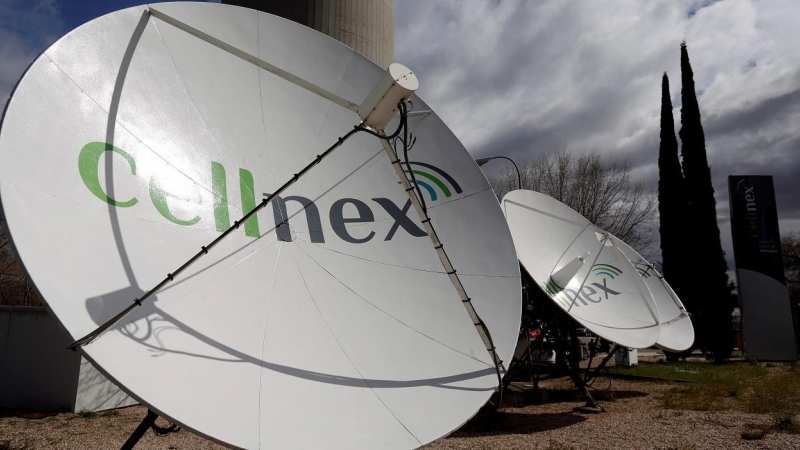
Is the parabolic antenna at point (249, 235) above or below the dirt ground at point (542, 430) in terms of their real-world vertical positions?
above

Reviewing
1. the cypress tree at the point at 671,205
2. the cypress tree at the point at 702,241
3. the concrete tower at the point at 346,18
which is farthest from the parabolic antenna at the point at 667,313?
the cypress tree at the point at 671,205

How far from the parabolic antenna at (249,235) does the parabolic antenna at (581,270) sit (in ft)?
15.7

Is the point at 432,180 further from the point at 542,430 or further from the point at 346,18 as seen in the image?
the point at 346,18

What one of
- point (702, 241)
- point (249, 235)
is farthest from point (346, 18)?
point (702, 241)

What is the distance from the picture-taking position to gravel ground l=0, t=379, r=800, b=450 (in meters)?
7.97

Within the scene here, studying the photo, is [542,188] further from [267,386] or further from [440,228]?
[267,386]

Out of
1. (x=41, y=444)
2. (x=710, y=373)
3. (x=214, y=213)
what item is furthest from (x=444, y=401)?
(x=710, y=373)

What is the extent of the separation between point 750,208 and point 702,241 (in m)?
2.56

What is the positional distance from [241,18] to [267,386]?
3.35 metres

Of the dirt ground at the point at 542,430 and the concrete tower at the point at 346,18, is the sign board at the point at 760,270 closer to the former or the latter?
the dirt ground at the point at 542,430

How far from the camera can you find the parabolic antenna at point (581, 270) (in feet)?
33.3

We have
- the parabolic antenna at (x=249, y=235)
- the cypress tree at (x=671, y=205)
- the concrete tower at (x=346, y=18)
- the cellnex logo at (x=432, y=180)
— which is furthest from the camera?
the cypress tree at (x=671, y=205)

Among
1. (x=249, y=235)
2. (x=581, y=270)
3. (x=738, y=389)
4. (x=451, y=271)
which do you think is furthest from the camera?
(x=738, y=389)

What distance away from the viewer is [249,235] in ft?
15.7
